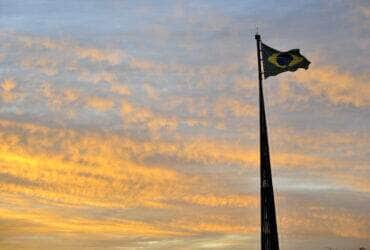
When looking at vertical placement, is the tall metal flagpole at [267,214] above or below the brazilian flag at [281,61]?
below

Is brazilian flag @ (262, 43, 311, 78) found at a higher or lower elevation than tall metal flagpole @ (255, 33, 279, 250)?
higher

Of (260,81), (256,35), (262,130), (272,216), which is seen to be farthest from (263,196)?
(256,35)

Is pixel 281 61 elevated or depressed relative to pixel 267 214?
elevated

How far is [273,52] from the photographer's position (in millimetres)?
44125

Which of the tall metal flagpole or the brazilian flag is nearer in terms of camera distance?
the tall metal flagpole

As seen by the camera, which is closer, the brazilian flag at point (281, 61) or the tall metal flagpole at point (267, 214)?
the tall metal flagpole at point (267, 214)

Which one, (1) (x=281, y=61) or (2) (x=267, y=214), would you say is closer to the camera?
(2) (x=267, y=214)

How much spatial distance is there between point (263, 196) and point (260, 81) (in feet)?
26.3

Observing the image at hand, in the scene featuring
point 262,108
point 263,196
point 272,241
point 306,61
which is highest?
point 306,61

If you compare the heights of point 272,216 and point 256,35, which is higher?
point 256,35

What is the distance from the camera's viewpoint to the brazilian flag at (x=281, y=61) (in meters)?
43.4

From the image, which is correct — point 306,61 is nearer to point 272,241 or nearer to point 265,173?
point 265,173

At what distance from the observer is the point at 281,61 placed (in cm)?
4388

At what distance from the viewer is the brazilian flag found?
4338 centimetres
